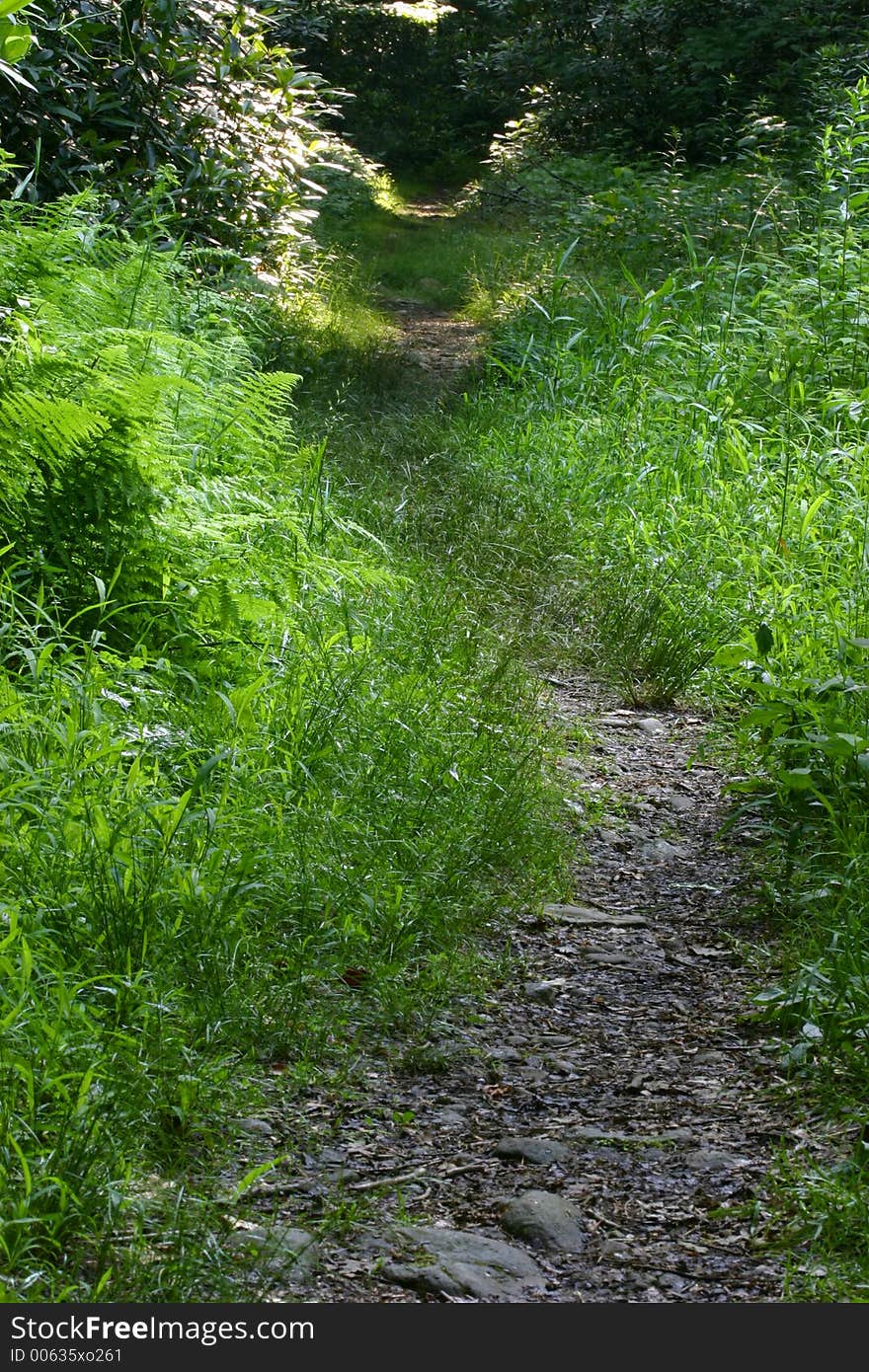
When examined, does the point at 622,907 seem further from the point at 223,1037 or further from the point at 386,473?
the point at 386,473

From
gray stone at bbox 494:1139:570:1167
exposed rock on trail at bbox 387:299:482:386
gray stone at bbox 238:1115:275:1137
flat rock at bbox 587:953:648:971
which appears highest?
gray stone at bbox 494:1139:570:1167

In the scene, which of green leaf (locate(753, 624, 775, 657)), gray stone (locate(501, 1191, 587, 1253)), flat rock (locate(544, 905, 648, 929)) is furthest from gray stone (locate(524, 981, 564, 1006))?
green leaf (locate(753, 624, 775, 657))

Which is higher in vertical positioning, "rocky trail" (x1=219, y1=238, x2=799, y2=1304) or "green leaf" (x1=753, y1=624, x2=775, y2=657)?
"green leaf" (x1=753, y1=624, x2=775, y2=657)

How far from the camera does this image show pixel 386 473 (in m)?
7.21

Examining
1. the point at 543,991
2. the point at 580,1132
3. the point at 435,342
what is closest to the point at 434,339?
the point at 435,342

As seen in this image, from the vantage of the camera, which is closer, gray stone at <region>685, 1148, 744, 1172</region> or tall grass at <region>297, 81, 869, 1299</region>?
gray stone at <region>685, 1148, 744, 1172</region>

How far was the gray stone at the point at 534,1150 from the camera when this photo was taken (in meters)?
2.71

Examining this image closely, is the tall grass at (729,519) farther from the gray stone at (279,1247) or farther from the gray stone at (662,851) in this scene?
the gray stone at (279,1247)

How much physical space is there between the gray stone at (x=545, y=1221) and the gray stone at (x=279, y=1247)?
0.39 m

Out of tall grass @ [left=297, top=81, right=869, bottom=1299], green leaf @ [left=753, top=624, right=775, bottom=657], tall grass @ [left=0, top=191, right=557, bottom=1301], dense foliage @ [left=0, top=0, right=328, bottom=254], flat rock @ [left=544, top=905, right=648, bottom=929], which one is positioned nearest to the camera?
tall grass @ [left=0, top=191, right=557, bottom=1301]

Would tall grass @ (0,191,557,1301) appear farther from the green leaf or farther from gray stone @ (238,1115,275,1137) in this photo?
the green leaf

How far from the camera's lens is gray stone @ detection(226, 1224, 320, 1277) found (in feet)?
7.39

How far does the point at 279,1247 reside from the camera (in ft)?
7.50

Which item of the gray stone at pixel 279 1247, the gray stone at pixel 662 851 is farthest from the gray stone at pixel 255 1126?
the gray stone at pixel 662 851
